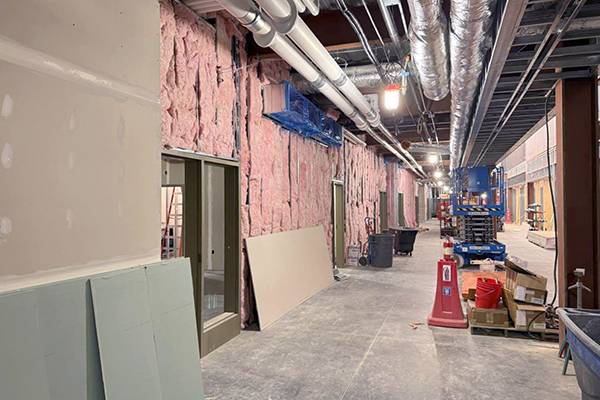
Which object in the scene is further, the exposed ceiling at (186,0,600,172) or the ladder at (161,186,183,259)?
the ladder at (161,186,183,259)

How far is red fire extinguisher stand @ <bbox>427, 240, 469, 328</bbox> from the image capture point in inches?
185

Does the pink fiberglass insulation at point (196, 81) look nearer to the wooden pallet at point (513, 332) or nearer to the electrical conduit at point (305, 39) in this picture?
the electrical conduit at point (305, 39)

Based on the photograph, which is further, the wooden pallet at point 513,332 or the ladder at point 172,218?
the ladder at point 172,218

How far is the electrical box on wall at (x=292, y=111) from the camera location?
504cm

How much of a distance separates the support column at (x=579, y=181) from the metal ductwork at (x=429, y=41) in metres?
1.19

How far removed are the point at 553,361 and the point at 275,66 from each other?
477 cm

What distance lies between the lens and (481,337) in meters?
4.32

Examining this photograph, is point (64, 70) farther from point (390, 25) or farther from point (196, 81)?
point (390, 25)

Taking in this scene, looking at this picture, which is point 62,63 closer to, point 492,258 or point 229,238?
point 229,238

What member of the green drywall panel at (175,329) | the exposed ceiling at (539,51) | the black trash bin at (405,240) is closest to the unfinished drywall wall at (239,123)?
the green drywall panel at (175,329)

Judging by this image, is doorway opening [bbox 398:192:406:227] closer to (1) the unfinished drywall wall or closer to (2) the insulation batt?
(2) the insulation batt

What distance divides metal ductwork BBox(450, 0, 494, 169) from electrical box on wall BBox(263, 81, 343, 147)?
2020mm

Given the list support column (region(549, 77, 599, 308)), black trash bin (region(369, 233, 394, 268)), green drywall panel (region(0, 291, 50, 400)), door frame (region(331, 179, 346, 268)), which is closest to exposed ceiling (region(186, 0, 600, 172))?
support column (region(549, 77, 599, 308))

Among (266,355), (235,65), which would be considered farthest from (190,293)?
(235,65)
